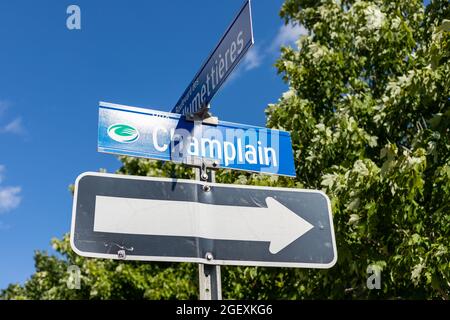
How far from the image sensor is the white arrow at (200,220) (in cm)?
262

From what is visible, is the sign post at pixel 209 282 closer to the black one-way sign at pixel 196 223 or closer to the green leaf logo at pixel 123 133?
the black one-way sign at pixel 196 223

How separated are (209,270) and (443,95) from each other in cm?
642

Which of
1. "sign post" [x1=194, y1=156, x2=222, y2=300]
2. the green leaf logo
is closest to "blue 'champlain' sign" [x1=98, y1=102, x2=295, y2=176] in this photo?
the green leaf logo

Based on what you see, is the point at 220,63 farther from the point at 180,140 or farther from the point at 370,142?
the point at 370,142

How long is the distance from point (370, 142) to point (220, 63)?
6.19 m

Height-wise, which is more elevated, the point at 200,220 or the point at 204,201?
the point at 204,201

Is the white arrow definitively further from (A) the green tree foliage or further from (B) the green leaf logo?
(A) the green tree foliage

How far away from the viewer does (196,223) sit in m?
2.71

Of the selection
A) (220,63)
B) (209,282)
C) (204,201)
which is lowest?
(209,282)

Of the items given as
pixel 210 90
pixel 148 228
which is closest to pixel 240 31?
pixel 210 90

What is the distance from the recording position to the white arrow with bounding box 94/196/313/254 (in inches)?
103

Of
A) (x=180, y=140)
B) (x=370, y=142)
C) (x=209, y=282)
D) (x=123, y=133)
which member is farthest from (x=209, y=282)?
(x=370, y=142)
